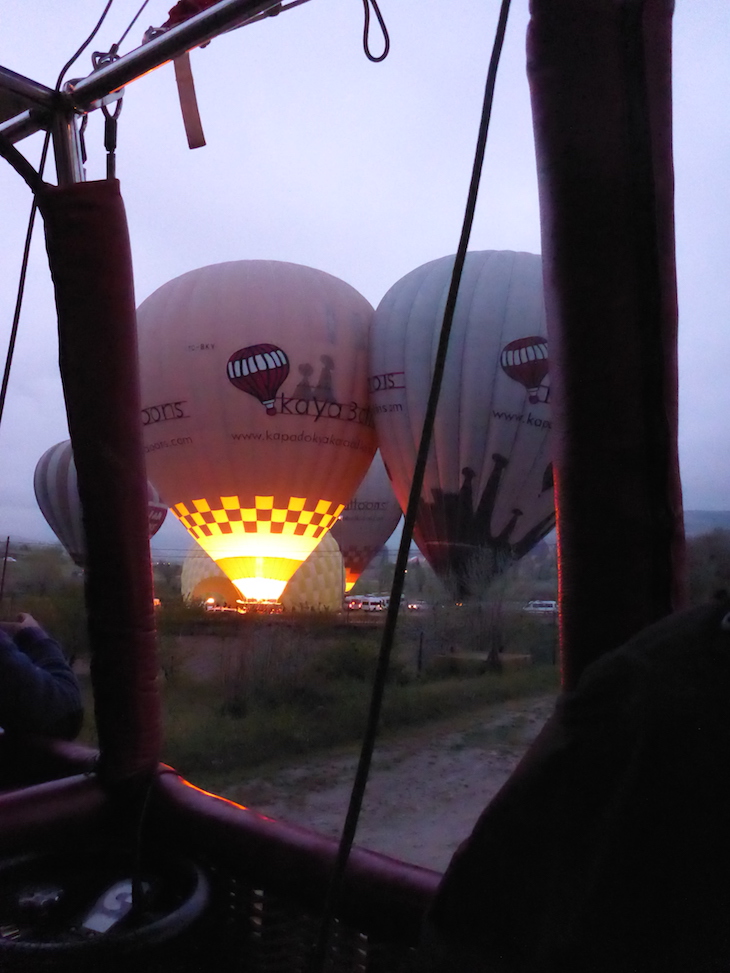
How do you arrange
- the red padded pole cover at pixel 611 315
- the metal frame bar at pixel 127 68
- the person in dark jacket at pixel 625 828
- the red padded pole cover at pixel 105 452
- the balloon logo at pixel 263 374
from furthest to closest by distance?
the balloon logo at pixel 263 374, the red padded pole cover at pixel 105 452, the metal frame bar at pixel 127 68, the red padded pole cover at pixel 611 315, the person in dark jacket at pixel 625 828

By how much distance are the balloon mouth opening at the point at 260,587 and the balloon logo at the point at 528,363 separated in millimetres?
2131

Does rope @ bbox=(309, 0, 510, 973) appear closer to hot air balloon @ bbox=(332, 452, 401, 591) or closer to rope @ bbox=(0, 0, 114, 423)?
rope @ bbox=(0, 0, 114, 423)

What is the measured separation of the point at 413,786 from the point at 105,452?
2.35ft

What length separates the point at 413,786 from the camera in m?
1.27

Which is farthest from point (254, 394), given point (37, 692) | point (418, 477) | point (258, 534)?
point (418, 477)

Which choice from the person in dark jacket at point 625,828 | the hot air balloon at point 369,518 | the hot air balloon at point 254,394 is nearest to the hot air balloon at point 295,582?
the hot air balloon at point 254,394

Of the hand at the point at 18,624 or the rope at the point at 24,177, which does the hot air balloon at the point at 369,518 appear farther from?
the rope at the point at 24,177

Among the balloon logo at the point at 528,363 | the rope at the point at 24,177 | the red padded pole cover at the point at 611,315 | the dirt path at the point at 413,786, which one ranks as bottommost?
the dirt path at the point at 413,786

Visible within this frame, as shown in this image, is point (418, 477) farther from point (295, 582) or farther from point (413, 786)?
point (295, 582)

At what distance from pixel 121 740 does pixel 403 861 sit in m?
0.51

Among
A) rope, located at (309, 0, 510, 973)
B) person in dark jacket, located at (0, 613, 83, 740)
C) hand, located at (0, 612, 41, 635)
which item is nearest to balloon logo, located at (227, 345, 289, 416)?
hand, located at (0, 612, 41, 635)

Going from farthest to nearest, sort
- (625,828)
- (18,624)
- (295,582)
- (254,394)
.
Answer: (295,582), (254,394), (18,624), (625,828)

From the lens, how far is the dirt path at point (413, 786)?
3.60 ft

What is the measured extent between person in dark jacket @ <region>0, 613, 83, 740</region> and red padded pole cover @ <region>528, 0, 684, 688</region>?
1.00 meters
